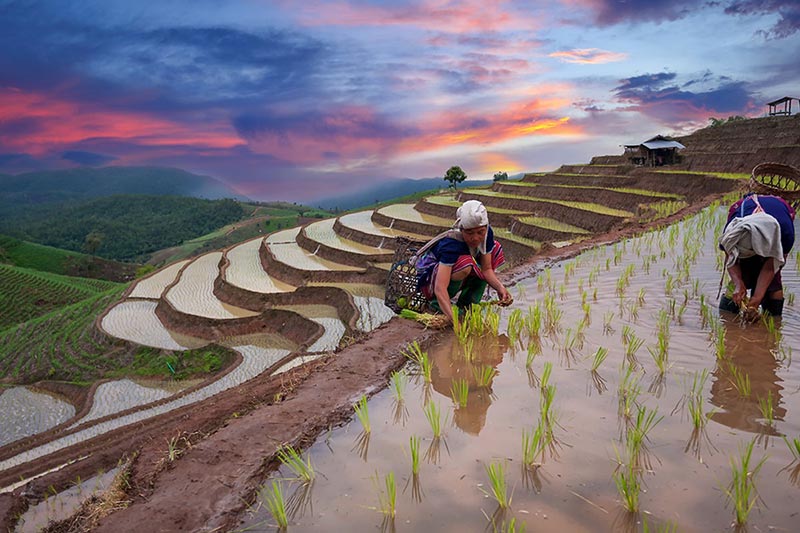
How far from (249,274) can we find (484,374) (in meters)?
17.8

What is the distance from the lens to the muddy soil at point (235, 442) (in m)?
2.07

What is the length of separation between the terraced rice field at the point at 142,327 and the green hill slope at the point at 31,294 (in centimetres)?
1424

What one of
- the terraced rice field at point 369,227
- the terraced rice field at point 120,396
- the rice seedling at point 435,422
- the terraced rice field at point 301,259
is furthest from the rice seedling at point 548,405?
the terraced rice field at point 369,227

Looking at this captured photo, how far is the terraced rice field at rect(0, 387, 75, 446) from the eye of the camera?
11453mm

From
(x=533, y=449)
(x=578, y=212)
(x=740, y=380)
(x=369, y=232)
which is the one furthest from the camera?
(x=369, y=232)

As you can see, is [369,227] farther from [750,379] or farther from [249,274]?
[750,379]

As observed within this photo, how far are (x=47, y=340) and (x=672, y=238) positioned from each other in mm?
20135

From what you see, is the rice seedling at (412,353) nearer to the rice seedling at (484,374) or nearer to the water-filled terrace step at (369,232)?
the rice seedling at (484,374)

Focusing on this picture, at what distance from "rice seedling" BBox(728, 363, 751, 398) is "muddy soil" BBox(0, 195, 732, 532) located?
2.15m

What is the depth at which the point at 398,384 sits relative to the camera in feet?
10.4

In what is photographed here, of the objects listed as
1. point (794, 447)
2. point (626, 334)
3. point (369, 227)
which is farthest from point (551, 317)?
point (369, 227)

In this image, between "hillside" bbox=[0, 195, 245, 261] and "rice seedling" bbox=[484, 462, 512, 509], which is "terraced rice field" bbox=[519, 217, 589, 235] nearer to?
"rice seedling" bbox=[484, 462, 512, 509]

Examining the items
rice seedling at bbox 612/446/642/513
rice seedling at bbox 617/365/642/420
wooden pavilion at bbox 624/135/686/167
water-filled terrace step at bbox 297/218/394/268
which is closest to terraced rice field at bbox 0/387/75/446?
water-filled terrace step at bbox 297/218/394/268

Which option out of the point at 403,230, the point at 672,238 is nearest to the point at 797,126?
the point at 403,230
